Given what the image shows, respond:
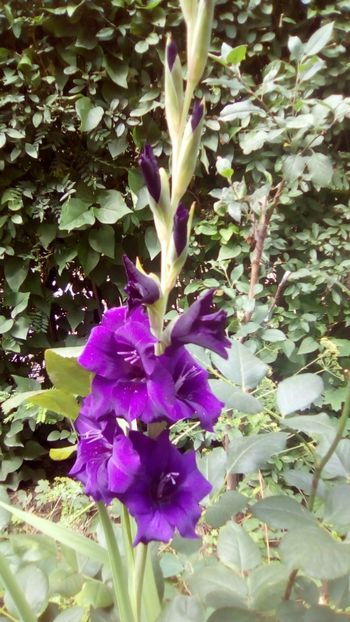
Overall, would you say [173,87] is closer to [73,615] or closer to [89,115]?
[73,615]

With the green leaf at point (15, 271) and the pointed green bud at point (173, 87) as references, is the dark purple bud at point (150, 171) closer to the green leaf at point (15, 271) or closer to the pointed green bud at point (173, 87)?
the pointed green bud at point (173, 87)

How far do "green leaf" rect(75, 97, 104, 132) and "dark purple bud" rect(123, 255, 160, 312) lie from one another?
1327 millimetres

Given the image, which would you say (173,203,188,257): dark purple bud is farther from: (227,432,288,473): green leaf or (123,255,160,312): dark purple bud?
(227,432,288,473): green leaf

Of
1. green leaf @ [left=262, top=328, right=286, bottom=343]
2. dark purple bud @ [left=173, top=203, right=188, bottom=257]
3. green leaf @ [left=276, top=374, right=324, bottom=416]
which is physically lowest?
green leaf @ [left=262, top=328, right=286, bottom=343]

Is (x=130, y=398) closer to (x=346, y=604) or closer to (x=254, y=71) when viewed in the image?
(x=346, y=604)

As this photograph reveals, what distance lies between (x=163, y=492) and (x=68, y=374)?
0.45 feet

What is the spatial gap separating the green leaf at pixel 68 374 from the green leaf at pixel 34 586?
22cm

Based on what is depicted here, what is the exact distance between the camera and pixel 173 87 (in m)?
0.42

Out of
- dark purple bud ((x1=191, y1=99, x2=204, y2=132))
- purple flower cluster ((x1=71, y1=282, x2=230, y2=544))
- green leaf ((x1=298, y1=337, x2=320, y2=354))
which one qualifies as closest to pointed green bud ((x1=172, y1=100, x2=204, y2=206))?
dark purple bud ((x1=191, y1=99, x2=204, y2=132))

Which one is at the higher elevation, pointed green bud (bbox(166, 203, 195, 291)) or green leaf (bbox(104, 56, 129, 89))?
pointed green bud (bbox(166, 203, 195, 291))

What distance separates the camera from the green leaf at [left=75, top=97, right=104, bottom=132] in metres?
1.56

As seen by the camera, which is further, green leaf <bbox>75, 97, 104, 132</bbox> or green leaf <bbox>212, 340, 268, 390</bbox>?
green leaf <bbox>75, 97, 104, 132</bbox>

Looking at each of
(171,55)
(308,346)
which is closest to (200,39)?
(171,55)

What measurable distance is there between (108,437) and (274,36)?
1.64 metres
